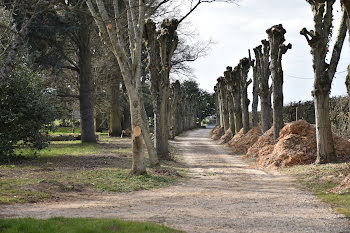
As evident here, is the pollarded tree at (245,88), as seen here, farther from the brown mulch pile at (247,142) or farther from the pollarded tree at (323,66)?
the pollarded tree at (323,66)

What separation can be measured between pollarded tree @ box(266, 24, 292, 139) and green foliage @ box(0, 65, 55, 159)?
10605 millimetres

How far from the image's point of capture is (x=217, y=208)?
28.0 ft

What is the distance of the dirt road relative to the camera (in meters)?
6.93

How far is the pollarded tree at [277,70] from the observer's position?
19.8 m

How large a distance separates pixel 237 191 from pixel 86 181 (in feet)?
14.7

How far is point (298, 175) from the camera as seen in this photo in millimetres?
13367

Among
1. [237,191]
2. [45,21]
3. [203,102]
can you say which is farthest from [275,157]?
[203,102]

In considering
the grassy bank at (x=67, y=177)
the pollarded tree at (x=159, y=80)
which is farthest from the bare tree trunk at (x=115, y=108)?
the grassy bank at (x=67, y=177)

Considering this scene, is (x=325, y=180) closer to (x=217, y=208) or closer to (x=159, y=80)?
(x=217, y=208)

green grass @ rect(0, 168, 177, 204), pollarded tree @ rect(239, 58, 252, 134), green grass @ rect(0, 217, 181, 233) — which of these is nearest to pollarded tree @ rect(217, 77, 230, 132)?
pollarded tree @ rect(239, 58, 252, 134)

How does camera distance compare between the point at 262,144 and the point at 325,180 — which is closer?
the point at 325,180

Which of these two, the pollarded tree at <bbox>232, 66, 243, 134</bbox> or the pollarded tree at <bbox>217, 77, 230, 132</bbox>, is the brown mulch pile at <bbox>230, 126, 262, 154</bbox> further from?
the pollarded tree at <bbox>217, 77, 230, 132</bbox>

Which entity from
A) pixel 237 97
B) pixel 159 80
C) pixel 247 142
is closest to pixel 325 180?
pixel 159 80

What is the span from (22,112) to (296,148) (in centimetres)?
1120
